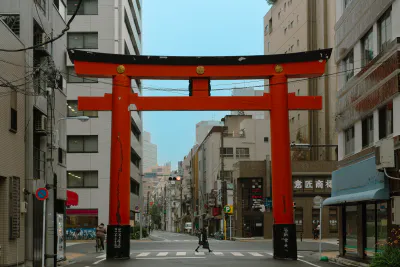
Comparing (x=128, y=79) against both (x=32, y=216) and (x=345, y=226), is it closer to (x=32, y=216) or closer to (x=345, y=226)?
(x=32, y=216)

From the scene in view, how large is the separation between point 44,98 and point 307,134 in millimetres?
47080

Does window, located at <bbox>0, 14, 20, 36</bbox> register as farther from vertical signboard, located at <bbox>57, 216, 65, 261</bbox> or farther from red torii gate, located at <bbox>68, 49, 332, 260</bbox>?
vertical signboard, located at <bbox>57, 216, 65, 261</bbox>

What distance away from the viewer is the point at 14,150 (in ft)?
76.5

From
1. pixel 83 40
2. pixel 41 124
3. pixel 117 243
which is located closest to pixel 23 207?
pixel 41 124

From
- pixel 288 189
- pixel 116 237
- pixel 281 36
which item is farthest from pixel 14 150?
pixel 281 36

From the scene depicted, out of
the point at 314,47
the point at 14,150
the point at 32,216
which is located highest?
the point at 314,47

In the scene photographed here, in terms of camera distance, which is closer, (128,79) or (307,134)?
(128,79)

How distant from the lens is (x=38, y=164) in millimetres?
27156

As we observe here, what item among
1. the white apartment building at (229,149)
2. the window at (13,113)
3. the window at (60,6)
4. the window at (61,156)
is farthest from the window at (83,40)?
the window at (13,113)

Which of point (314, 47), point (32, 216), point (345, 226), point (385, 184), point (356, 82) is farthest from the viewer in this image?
point (314, 47)

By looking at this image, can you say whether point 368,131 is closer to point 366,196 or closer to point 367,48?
point 367,48

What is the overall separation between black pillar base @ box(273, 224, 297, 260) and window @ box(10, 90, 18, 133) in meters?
12.0

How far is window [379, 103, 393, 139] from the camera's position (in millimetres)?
22248

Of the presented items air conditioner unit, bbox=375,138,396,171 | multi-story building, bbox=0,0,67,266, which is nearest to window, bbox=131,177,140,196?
multi-story building, bbox=0,0,67,266
